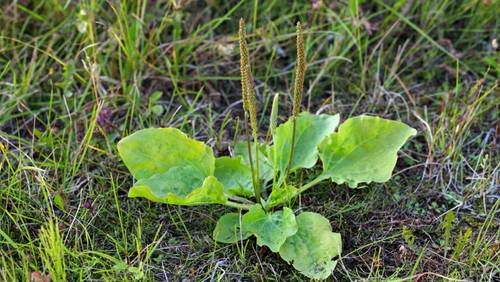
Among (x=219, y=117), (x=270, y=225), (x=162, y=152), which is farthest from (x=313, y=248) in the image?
(x=219, y=117)

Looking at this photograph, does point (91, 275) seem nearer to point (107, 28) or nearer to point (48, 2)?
point (107, 28)

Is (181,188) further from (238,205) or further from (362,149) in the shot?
(362,149)

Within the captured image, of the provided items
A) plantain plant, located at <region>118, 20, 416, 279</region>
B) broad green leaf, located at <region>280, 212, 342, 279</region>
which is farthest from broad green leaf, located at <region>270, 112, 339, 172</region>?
broad green leaf, located at <region>280, 212, 342, 279</region>

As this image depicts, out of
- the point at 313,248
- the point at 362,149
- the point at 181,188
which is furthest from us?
the point at 362,149

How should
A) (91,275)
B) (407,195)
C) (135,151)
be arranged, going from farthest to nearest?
1. (407,195)
2. (135,151)
3. (91,275)

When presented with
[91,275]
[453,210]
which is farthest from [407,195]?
[91,275]

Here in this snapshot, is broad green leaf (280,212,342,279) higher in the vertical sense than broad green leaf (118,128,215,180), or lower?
lower

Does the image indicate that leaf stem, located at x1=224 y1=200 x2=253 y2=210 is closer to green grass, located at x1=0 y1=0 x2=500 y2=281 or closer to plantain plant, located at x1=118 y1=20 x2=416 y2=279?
plantain plant, located at x1=118 y1=20 x2=416 y2=279
